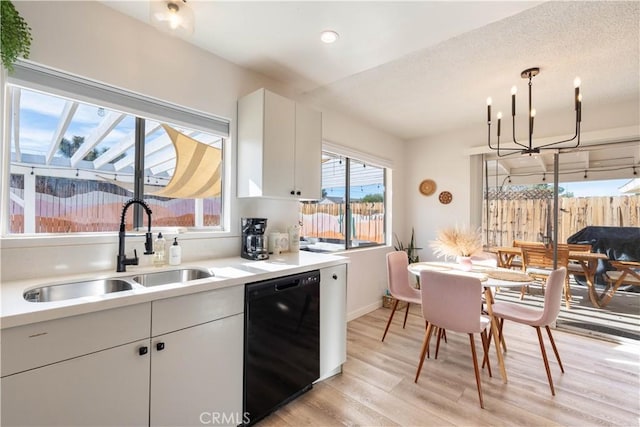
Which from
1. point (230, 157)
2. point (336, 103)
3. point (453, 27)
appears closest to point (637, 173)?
point (453, 27)

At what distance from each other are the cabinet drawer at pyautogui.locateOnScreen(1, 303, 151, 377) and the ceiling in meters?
1.71

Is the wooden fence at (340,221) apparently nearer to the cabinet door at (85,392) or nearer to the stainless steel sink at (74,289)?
the stainless steel sink at (74,289)

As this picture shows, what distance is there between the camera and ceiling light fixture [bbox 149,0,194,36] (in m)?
1.47

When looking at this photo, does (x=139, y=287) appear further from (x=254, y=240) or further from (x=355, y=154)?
(x=355, y=154)

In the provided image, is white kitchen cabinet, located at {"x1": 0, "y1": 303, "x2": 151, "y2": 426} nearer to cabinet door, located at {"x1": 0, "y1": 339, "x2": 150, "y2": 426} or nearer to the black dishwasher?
cabinet door, located at {"x1": 0, "y1": 339, "x2": 150, "y2": 426}

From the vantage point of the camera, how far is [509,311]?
2340mm

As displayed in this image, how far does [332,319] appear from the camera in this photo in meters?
2.19

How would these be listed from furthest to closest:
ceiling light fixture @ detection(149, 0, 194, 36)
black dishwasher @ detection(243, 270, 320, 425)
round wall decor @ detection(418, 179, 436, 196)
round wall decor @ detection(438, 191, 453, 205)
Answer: round wall decor @ detection(418, 179, 436, 196) < round wall decor @ detection(438, 191, 453, 205) < black dishwasher @ detection(243, 270, 320, 425) < ceiling light fixture @ detection(149, 0, 194, 36)

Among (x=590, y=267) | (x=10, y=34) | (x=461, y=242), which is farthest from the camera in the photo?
(x=590, y=267)

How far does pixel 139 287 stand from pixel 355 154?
2770 mm

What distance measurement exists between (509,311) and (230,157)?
2.62m

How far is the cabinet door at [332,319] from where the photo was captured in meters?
2.11

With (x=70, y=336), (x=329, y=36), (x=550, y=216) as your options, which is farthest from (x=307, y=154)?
(x=550, y=216)

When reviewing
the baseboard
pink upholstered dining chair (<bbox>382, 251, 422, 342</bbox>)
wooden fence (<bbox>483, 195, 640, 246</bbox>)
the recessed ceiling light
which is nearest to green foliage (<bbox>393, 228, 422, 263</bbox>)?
the baseboard
